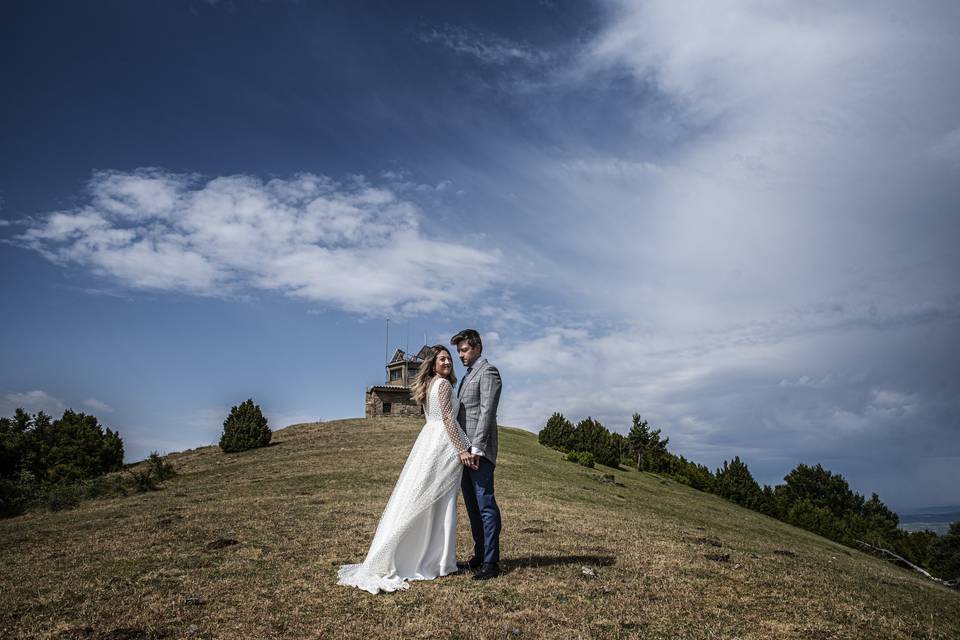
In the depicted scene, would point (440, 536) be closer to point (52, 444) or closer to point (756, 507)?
point (52, 444)

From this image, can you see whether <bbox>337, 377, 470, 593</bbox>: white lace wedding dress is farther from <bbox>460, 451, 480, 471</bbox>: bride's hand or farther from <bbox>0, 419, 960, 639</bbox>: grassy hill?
<bbox>0, 419, 960, 639</bbox>: grassy hill

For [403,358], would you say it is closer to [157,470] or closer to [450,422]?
[157,470]

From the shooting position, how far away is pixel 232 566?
9.69 m

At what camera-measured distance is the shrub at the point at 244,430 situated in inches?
1658

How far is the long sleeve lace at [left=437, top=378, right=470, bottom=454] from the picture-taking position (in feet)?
26.9

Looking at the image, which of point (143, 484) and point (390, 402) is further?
point (390, 402)

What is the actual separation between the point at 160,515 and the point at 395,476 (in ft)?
34.9

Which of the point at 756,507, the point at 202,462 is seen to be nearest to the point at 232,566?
the point at 202,462

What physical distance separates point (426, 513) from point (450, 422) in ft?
4.72

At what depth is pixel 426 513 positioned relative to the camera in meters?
8.17

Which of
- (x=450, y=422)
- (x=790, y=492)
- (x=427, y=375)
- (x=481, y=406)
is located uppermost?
(x=427, y=375)

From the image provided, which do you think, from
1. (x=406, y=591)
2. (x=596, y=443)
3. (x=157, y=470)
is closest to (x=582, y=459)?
(x=596, y=443)

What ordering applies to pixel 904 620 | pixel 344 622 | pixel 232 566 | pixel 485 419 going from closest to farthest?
1. pixel 344 622
2. pixel 904 620
3. pixel 485 419
4. pixel 232 566

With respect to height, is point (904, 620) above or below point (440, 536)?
below
